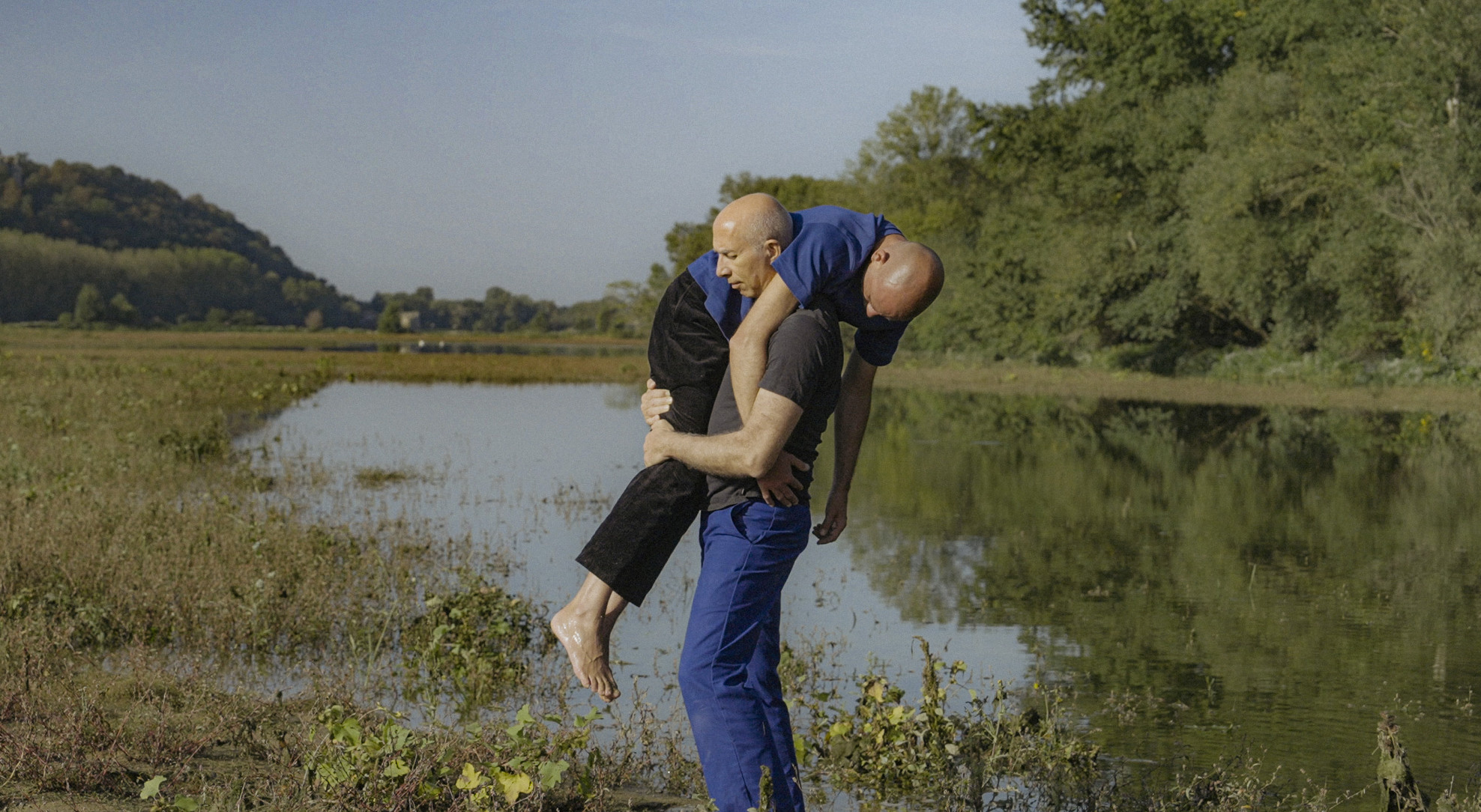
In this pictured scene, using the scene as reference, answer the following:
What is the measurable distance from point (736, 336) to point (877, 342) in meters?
0.60

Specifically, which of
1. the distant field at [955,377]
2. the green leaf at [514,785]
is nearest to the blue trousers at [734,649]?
the green leaf at [514,785]

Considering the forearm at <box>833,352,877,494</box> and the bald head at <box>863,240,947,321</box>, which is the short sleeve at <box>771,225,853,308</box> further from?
the forearm at <box>833,352,877,494</box>

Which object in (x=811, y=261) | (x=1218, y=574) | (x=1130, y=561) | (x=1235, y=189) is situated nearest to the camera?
(x=811, y=261)

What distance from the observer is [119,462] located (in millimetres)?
13625

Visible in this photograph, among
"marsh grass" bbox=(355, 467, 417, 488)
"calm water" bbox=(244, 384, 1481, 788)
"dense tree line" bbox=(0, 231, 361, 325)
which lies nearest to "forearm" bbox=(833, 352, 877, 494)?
"calm water" bbox=(244, 384, 1481, 788)

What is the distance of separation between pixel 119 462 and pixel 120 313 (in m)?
146

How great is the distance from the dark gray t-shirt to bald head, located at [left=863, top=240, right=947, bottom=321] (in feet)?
0.48

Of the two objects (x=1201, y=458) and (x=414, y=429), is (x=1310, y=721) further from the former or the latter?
(x=414, y=429)

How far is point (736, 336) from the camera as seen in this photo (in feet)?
12.0

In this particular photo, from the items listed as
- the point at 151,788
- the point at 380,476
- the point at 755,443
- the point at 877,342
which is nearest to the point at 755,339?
the point at 755,443

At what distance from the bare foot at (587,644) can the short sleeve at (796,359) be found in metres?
0.93

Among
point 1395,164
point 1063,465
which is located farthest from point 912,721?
point 1395,164

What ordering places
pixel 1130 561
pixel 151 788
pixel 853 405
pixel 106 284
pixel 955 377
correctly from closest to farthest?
pixel 151 788 < pixel 853 405 < pixel 1130 561 < pixel 955 377 < pixel 106 284

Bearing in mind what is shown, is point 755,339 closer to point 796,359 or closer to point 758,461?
point 796,359
